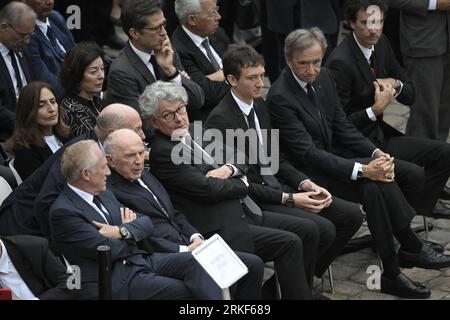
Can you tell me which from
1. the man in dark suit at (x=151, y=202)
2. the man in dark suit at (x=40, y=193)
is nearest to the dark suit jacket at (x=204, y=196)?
the man in dark suit at (x=151, y=202)

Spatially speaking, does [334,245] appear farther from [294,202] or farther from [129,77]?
[129,77]

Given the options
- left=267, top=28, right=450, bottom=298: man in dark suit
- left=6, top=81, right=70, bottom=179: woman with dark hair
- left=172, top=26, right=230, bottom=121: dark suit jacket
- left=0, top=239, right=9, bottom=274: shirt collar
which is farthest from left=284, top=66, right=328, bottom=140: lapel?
left=0, top=239, right=9, bottom=274: shirt collar

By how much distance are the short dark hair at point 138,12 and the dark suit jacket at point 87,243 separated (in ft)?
6.45

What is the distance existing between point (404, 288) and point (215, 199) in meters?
1.59

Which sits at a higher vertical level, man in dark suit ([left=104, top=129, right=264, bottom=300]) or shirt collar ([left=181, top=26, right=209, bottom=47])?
shirt collar ([left=181, top=26, right=209, bottom=47])

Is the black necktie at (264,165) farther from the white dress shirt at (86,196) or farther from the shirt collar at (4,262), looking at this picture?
the shirt collar at (4,262)

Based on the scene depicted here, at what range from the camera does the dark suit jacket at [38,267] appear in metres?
6.30

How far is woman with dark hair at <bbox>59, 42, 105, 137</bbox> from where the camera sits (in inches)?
309

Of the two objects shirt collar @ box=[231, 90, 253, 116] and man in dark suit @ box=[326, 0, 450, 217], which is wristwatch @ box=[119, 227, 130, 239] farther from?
man in dark suit @ box=[326, 0, 450, 217]

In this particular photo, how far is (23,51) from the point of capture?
8.59 meters

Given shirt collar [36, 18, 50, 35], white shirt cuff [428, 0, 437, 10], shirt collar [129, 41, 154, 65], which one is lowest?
shirt collar [129, 41, 154, 65]

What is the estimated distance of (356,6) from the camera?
855 cm

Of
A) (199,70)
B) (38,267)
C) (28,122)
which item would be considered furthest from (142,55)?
(38,267)

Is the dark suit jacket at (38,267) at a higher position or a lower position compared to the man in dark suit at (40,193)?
lower
